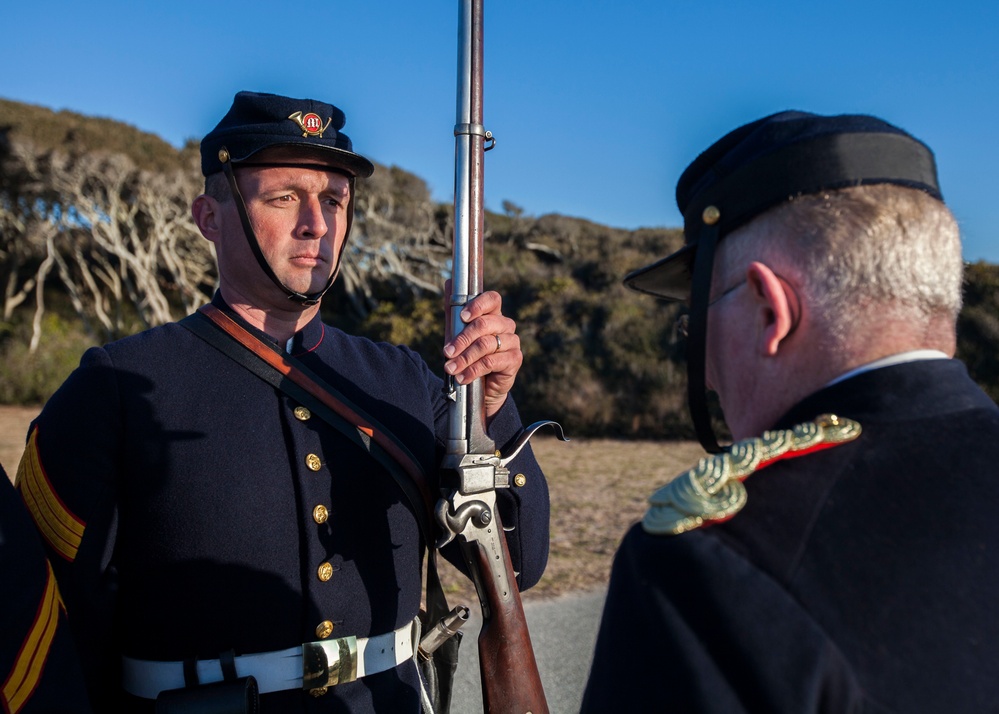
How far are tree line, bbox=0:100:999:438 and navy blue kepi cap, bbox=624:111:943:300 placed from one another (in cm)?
1551

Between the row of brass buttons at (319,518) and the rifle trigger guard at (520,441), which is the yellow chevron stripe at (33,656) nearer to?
the row of brass buttons at (319,518)

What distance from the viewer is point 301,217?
2373mm

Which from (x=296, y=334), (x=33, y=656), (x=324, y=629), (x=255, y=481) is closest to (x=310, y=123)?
(x=296, y=334)

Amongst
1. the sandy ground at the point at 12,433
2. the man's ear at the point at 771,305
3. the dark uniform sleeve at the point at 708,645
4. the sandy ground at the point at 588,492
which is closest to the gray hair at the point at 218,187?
the man's ear at the point at 771,305

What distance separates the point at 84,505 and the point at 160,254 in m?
24.7

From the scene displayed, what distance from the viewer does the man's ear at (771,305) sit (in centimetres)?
120

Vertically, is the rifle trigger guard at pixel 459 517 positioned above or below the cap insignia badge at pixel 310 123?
below

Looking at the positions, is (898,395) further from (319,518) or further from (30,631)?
(30,631)

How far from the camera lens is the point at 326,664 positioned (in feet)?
6.63

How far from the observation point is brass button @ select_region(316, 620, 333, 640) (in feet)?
6.69

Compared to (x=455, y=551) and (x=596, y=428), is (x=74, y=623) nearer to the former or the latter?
(x=455, y=551)

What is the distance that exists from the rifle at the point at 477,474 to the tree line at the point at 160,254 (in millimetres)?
14590

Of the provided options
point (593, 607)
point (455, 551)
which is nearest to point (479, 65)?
point (455, 551)

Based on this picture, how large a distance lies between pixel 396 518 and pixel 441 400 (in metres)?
0.52
